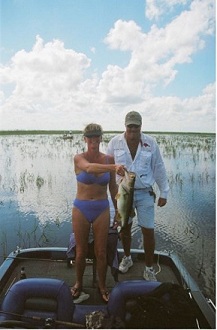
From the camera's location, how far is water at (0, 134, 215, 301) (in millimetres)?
6605

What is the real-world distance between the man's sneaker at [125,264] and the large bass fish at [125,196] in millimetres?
1112

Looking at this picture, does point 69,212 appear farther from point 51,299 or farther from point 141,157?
point 51,299

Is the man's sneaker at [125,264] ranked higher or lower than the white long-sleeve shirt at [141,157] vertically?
lower

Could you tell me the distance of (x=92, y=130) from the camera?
3.56m

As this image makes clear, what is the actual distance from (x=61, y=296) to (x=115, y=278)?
1257 mm

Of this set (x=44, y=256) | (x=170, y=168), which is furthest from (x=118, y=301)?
(x=170, y=168)

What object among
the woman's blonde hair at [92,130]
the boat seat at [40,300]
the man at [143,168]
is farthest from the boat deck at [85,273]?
the woman's blonde hair at [92,130]

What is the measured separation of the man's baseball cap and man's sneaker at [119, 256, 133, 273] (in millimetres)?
1741

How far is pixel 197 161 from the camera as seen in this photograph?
14.4m

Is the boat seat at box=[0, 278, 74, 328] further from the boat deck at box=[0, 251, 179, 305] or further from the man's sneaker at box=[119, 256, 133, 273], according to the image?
the man's sneaker at box=[119, 256, 133, 273]

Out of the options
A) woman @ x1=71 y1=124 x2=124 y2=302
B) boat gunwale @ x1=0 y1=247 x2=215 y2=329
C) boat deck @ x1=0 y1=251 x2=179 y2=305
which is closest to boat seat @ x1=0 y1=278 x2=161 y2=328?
boat gunwale @ x1=0 y1=247 x2=215 y2=329

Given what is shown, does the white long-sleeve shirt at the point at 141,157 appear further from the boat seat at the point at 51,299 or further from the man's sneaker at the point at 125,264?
the boat seat at the point at 51,299

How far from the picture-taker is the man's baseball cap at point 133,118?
408cm

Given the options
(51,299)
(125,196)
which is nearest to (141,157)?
(125,196)
